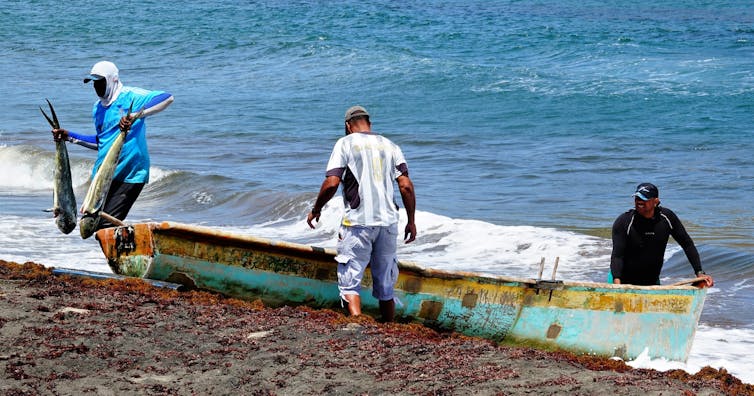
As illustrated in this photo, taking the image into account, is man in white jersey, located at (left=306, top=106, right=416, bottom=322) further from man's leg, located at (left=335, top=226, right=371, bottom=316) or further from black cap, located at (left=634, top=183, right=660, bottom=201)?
black cap, located at (left=634, top=183, right=660, bottom=201)

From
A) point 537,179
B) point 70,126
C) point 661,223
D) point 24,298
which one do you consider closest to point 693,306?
point 661,223

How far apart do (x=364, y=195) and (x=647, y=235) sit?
2.09m

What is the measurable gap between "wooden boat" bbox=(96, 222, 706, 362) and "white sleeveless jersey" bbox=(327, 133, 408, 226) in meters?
0.84

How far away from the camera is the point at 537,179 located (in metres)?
18.1

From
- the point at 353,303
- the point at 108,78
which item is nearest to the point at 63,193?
the point at 108,78

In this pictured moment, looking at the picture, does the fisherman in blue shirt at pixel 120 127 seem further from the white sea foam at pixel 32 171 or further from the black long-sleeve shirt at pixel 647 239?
the white sea foam at pixel 32 171

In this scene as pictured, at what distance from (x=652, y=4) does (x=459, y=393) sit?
165 feet

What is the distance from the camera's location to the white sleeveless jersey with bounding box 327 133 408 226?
269 inches

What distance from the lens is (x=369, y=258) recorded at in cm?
714

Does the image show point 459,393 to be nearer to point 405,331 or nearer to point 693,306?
point 405,331

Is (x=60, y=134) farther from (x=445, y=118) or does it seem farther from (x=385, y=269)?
(x=445, y=118)

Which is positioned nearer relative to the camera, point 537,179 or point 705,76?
point 537,179

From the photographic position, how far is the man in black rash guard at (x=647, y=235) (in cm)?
736

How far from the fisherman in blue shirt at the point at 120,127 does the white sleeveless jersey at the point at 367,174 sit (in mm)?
1653
